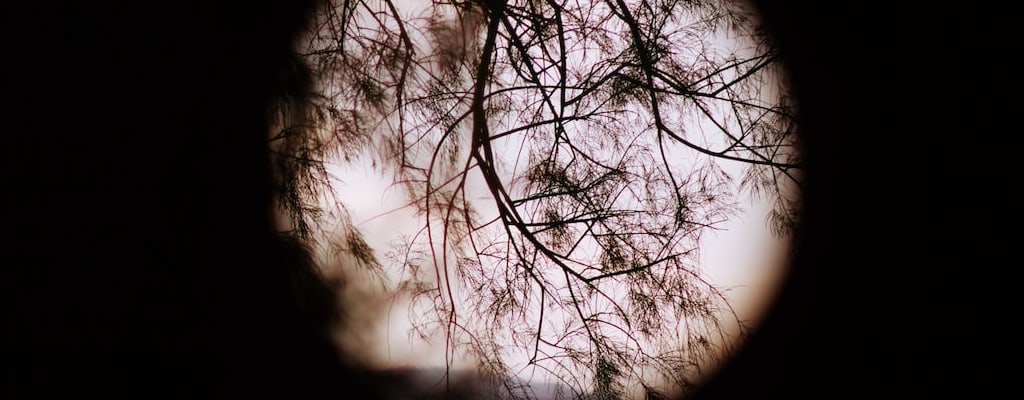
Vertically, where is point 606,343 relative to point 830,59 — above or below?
below

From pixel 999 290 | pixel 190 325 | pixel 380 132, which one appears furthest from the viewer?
pixel 380 132

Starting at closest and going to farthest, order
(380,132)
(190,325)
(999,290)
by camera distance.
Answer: (999,290) < (190,325) < (380,132)

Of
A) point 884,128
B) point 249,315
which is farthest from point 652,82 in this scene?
point 249,315

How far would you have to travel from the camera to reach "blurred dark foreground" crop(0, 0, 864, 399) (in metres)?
0.76

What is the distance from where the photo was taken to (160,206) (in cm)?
82

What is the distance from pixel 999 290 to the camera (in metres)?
0.77

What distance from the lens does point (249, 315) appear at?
938 millimetres

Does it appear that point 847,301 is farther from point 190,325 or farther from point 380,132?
point 190,325

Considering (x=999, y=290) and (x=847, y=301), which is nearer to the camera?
(x=999, y=290)

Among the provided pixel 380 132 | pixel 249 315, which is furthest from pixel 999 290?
pixel 249 315

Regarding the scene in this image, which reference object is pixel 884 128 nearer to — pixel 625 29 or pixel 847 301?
pixel 847 301

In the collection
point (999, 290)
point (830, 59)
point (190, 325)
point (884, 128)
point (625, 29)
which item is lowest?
point (999, 290)

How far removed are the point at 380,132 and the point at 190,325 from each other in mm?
484

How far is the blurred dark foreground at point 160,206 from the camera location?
0.76m
